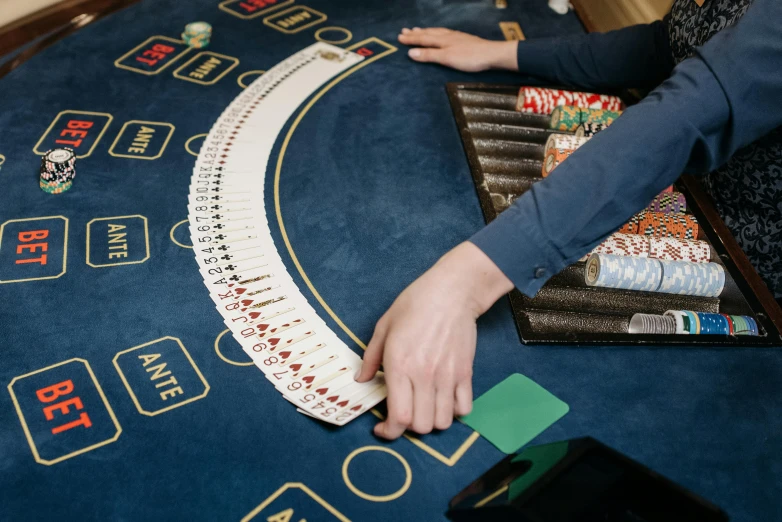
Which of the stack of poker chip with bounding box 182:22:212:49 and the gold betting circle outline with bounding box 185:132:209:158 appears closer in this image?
the gold betting circle outline with bounding box 185:132:209:158

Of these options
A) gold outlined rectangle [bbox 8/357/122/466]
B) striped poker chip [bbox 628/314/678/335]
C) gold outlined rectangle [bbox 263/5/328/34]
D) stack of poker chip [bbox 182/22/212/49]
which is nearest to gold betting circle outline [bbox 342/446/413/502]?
gold outlined rectangle [bbox 8/357/122/466]

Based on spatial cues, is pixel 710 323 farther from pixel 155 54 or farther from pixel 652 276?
pixel 155 54

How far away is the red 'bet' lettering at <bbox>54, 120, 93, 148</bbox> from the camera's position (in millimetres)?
2328

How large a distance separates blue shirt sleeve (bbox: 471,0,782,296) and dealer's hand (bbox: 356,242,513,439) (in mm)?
87

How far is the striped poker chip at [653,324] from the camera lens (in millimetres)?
1867

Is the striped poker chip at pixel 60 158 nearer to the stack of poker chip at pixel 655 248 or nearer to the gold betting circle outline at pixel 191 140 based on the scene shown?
the gold betting circle outline at pixel 191 140

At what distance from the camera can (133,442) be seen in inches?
58.0

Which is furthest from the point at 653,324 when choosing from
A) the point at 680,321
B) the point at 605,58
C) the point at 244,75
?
the point at 244,75

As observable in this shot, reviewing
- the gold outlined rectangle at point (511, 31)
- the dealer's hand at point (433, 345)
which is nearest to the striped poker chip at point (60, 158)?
the dealer's hand at point (433, 345)

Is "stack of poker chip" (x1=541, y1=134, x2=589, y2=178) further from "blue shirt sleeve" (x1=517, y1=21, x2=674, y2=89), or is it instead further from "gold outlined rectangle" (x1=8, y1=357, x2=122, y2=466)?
"gold outlined rectangle" (x1=8, y1=357, x2=122, y2=466)

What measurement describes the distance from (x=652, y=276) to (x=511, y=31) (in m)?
1.70

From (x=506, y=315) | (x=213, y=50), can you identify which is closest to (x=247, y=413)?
(x=506, y=315)

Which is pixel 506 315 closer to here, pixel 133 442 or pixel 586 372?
pixel 586 372

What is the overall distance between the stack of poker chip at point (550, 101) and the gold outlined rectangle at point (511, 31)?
22.7 inches
